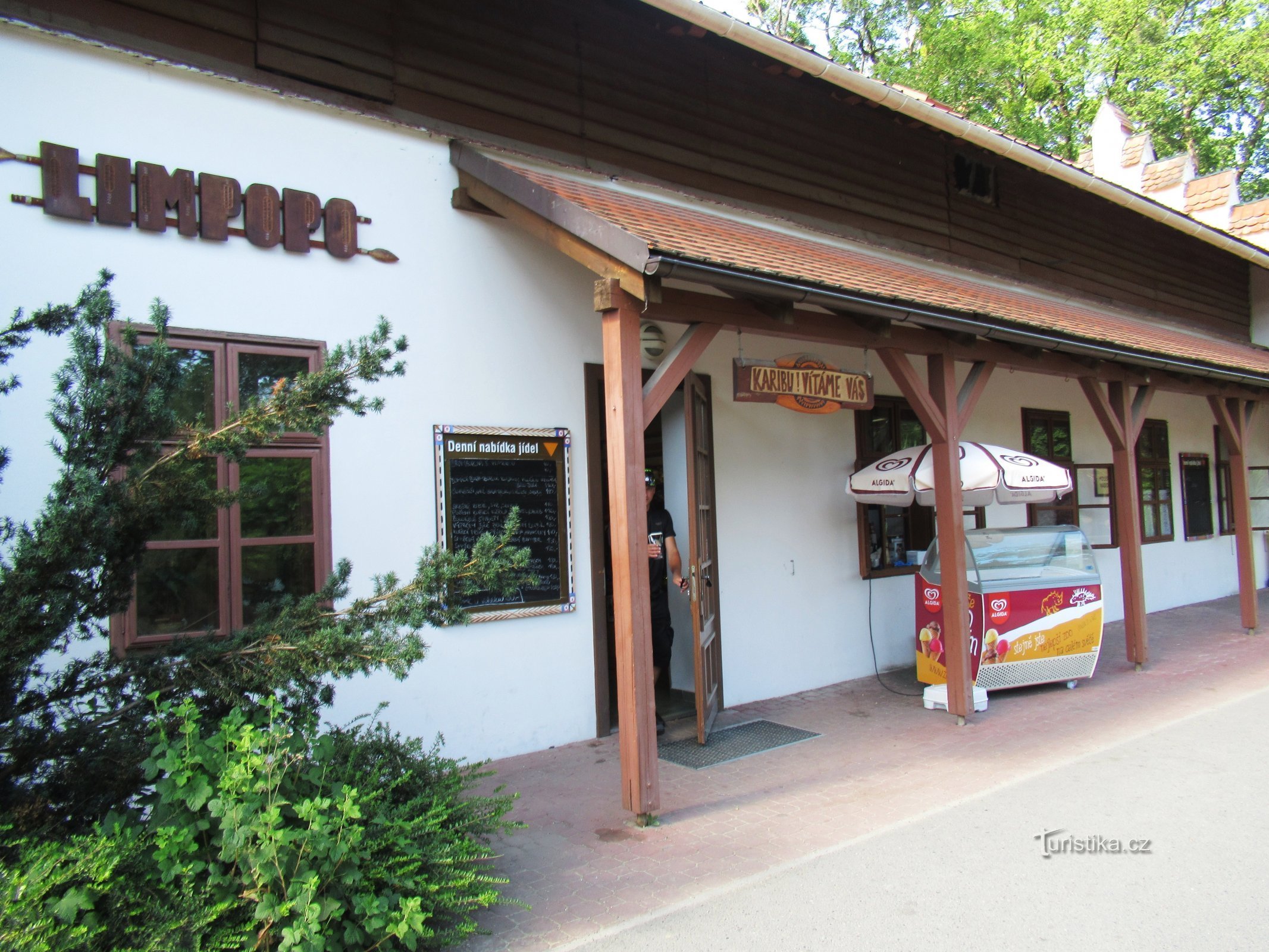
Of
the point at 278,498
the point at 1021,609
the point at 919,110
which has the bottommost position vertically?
the point at 1021,609

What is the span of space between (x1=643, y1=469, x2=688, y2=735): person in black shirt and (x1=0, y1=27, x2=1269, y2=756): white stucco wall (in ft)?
1.83

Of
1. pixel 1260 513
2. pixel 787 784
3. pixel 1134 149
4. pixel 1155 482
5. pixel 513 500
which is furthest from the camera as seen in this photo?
pixel 1134 149

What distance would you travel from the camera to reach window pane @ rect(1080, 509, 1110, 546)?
11758 millimetres

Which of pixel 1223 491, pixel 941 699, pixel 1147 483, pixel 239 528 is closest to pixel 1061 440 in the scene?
pixel 1147 483

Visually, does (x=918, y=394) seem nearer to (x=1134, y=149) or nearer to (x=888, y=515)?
(x=888, y=515)

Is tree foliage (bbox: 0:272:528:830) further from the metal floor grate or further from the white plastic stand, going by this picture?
the white plastic stand

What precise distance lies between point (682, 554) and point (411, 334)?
2862 mm

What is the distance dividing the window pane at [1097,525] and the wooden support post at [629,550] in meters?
9.01

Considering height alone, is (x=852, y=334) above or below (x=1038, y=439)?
above

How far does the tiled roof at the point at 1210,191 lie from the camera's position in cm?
1642

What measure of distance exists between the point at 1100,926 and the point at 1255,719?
4060 mm

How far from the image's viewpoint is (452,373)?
5734mm

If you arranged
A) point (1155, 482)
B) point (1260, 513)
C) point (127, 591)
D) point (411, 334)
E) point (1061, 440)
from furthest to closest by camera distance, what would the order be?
point (1260, 513) → point (1155, 482) → point (1061, 440) → point (411, 334) → point (127, 591)

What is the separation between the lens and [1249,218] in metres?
16.0
